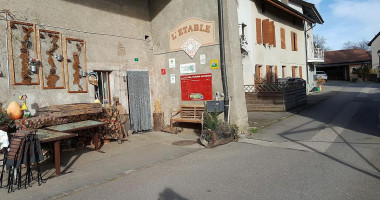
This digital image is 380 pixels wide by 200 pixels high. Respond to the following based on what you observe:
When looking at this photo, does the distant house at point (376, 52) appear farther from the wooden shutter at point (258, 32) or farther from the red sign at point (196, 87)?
the red sign at point (196, 87)

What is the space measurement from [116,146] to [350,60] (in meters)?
46.2

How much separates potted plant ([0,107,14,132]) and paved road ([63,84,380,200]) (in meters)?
2.47

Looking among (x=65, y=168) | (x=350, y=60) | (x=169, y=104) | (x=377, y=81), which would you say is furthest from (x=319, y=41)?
(x=65, y=168)

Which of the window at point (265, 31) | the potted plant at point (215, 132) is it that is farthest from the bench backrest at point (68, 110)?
the window at point (265, 31)

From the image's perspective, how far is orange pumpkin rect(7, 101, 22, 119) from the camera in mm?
6844

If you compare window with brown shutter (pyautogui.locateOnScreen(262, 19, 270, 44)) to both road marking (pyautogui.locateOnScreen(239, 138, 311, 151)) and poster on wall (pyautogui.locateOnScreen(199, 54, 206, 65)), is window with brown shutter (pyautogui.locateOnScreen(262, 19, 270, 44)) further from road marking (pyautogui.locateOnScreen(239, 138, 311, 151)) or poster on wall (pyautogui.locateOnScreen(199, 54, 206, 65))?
road marking (pyautogui.locateOnScreen(239, 138, 311, 151))

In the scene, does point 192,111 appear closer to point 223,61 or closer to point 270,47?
point 223,61

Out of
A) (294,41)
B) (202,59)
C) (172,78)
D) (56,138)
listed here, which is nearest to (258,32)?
(294,41)

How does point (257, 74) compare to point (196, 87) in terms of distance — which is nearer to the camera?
point (196, 87)

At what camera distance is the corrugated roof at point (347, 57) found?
46125 mm

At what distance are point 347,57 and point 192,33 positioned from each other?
44.9 meters

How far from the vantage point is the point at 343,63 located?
154ft

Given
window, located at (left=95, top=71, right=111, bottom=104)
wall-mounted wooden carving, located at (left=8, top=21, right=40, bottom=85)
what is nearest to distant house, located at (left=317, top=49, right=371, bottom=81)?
window, located at (left=95, top=71, right=111, bottom=104)

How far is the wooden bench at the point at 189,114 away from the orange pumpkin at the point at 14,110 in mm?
4748
